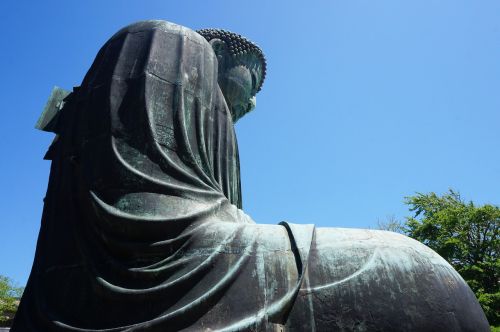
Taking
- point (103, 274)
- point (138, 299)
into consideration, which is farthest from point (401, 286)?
point (103, 274)

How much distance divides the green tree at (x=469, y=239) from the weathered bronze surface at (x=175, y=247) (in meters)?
18.0

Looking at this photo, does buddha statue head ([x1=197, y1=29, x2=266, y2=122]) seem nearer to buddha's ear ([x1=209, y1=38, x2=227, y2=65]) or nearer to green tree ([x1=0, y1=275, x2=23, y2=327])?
buddha's ear ([x1=209, y1=38, x2=227, y2=65])

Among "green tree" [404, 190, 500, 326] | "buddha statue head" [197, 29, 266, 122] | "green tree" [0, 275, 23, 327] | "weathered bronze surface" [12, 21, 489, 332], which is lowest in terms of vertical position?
"green tree" [0, 275, 23, 327]

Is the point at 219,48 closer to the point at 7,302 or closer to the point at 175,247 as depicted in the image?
the point at 175,247

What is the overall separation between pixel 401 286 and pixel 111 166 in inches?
77.2

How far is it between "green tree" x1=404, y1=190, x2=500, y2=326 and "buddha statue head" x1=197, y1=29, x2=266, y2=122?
16542mm

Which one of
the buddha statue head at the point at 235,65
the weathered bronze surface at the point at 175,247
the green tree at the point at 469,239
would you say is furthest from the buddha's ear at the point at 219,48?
the green tree at the point at 469,239

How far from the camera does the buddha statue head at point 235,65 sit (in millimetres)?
5070

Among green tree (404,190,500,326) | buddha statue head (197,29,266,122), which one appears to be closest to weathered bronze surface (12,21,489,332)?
buddha statue head (197,29,266,122)

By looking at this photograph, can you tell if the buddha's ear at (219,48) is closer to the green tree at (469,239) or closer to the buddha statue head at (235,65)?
the buddha statue head at (235,65)

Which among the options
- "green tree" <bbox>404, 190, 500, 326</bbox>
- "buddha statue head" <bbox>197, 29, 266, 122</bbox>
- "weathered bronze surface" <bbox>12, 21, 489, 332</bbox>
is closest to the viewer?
"weathered bronze surface" <bbox>12, 21, 489, 332</bbox>

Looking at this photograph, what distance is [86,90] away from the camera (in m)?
3.74

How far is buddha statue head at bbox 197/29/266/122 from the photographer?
507 cm

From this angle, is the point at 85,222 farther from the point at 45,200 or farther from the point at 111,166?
the point at 45,200
